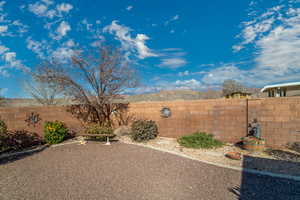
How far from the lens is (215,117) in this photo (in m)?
7.69

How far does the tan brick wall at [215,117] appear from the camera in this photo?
20.5 feet

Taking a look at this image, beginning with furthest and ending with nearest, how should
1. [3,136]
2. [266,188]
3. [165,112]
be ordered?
[165,112] → [3,136] → [266,188]

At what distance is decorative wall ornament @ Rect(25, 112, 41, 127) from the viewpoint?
820cm

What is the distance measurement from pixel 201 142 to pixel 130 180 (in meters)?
4.23

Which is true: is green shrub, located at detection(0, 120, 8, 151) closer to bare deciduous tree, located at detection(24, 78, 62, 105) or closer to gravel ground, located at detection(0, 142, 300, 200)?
gravel ground, located at detection(0, 142, 300, 200)

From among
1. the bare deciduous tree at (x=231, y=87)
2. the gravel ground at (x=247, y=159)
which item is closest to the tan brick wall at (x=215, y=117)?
the gravel ground at (x=247, y=159)

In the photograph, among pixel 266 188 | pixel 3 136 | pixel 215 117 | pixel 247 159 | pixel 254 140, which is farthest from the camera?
pixel 215 117

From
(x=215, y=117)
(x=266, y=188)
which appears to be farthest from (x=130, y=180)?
(x=215, y=117)

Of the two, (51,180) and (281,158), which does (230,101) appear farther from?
(51,180)

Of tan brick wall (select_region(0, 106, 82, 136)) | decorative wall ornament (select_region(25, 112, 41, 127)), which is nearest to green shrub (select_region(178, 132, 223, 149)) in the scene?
→ tan brick wall (select_region(0, 106, 82, 136))

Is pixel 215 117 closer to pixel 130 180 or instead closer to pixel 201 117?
pixel 201 117

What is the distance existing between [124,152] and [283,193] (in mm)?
4836

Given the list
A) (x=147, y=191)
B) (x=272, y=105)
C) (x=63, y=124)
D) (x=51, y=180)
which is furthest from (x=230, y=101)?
(x=63, y=124)

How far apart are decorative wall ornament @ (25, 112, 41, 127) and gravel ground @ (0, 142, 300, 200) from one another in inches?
130
